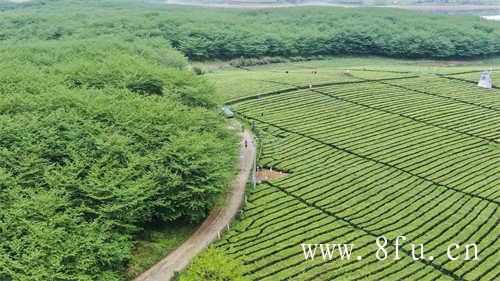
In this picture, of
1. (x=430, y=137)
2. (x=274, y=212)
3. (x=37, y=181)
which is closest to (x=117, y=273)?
(x=37, y=181)

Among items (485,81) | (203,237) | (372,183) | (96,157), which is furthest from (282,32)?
(96,157)

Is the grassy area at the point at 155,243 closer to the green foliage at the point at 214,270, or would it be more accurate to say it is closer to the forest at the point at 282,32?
the green foliage at the point at 214,270

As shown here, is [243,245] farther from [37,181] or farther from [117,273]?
[37,181]

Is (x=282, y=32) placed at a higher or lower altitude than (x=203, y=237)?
higher

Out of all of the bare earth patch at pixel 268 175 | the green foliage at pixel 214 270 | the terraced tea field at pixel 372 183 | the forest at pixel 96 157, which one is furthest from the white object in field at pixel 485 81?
the green foliage at pixel 214 270

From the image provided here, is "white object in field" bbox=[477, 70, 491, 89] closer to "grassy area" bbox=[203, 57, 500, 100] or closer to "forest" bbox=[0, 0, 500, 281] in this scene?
"grassy area" bbox=[203, 57, 500, 100]

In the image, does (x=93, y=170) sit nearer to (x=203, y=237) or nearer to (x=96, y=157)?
(x=96, y=157)
